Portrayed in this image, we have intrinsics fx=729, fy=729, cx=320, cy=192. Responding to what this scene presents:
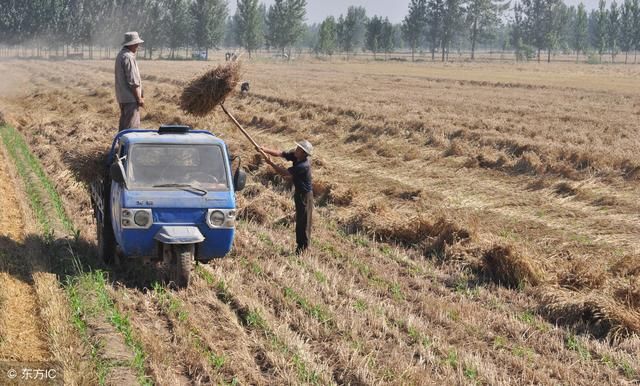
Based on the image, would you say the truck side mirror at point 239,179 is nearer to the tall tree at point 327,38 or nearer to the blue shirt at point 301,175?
the blue shirt at point 301,175

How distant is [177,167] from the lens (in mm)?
8719

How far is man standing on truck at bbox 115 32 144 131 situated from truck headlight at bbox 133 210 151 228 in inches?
134

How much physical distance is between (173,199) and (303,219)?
2.39 m

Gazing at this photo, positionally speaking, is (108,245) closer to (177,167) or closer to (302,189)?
(177,167)

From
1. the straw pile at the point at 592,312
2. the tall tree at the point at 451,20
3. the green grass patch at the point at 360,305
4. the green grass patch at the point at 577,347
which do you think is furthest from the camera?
the tall tree at the point at 451,20

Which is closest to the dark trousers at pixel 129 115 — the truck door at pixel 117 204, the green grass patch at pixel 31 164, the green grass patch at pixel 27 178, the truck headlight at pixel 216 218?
the green grass patch at pixel 31 164

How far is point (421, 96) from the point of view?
33.0 meters

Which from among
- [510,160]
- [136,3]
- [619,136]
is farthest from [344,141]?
[136,3]

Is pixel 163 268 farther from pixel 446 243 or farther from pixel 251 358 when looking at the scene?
pixel 446 243

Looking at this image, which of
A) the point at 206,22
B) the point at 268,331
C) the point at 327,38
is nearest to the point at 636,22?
the point at 327,38

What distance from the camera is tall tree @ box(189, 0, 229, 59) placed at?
10550 centimetres

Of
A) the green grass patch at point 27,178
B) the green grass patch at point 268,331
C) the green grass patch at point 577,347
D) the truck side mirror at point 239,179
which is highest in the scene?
the truck side mirror at point 239,179

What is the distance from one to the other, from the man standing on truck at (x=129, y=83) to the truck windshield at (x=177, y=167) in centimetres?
261

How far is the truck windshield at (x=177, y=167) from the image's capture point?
28.0 ft
